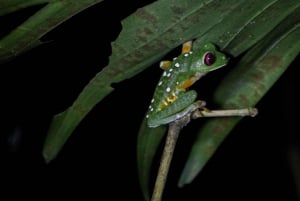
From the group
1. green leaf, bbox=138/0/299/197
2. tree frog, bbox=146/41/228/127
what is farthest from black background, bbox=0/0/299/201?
green leaf, bbox=138/0/299/197

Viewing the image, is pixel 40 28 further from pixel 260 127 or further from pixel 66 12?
pixel 260 127

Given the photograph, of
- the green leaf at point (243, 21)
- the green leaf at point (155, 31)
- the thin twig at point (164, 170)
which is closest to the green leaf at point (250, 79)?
the green leaf at point (243, 21)

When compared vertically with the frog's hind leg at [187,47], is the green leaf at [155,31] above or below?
above

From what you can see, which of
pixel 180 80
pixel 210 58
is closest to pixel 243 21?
pixel 210 58

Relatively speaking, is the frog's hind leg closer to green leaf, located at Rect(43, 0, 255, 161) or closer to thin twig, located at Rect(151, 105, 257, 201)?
green leaf, located at Rect(43, 0, 255, 161)

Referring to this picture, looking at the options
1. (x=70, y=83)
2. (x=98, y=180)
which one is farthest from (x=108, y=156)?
(x=70, y=83)

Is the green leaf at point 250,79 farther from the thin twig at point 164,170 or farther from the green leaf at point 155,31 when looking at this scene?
the thin twig at point 164,170

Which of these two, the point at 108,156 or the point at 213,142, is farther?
the point at 108,156
